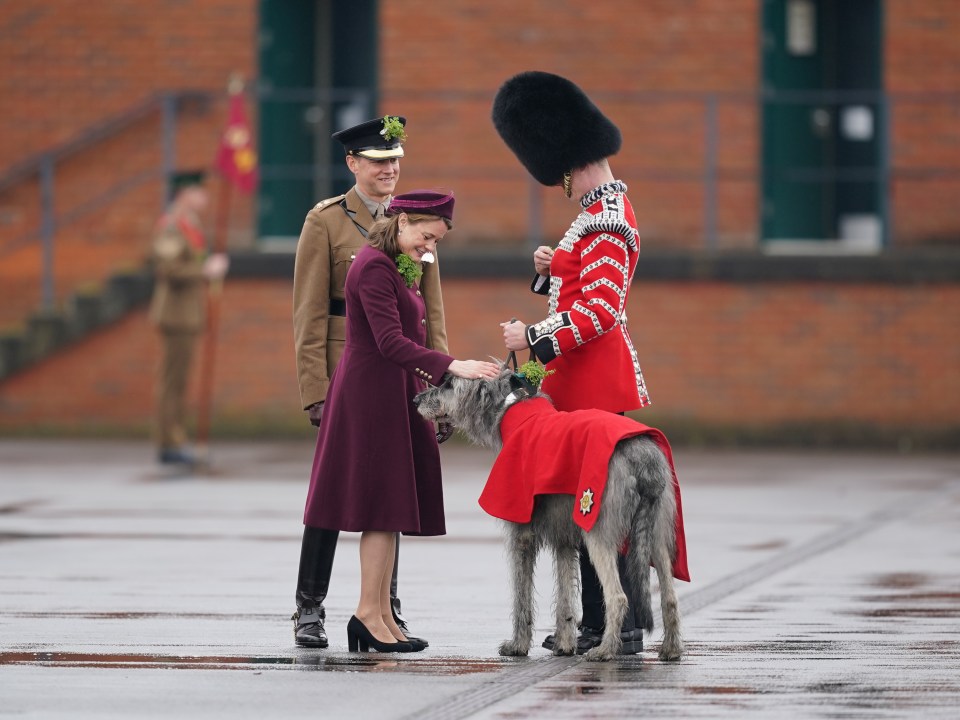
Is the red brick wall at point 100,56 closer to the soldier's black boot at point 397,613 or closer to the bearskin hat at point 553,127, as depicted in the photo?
the bearskin hat at point 553,127

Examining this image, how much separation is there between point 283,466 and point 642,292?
3842 mm

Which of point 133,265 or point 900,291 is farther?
point 133,265

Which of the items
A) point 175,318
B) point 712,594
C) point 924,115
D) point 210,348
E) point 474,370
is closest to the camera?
point 474,370

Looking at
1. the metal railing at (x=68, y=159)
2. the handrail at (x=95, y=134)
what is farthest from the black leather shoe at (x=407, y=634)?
the handrail at (x=95, y=134)

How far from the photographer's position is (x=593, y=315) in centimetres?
744

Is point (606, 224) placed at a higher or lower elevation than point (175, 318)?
lower

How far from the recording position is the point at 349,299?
7539 mm

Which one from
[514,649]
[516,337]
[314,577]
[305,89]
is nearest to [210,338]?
[305,89]

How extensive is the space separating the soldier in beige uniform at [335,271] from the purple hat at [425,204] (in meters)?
0.42

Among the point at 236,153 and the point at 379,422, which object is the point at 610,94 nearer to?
the point at 236,153

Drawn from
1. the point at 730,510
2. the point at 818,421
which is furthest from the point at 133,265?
the point at 730,510

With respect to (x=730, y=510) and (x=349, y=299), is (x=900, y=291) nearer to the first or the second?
(x=730, y=510)

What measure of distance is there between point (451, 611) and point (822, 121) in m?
11.6

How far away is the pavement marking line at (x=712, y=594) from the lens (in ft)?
21.1
